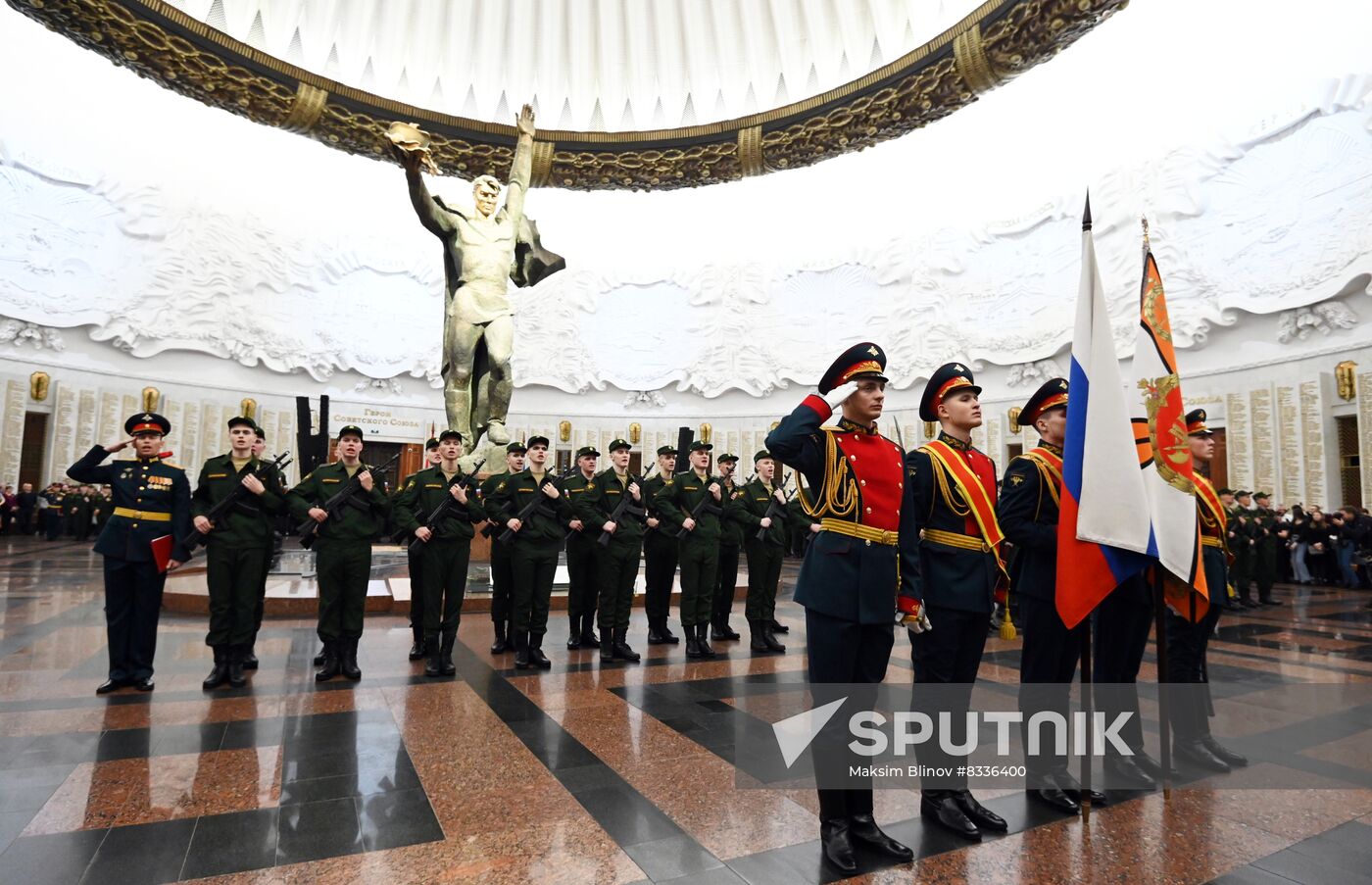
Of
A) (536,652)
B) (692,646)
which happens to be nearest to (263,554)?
(536,652)

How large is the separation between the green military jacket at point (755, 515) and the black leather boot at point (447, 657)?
7.59ft

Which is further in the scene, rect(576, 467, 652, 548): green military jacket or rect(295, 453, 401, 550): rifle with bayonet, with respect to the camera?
rect(576, 467, 652, 548): green military jacket

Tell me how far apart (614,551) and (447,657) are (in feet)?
4.20

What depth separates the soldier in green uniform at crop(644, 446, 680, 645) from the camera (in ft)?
17.9

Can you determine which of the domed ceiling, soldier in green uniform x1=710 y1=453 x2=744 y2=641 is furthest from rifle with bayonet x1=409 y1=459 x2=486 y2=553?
the domed ceiling

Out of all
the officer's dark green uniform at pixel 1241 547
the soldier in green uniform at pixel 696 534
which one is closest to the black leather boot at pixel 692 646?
the soldier in green uniform at pixel 696 534

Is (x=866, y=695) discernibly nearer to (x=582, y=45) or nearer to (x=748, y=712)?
(x=748, y=712)

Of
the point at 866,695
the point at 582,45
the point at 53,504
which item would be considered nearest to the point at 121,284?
the point at 53,504

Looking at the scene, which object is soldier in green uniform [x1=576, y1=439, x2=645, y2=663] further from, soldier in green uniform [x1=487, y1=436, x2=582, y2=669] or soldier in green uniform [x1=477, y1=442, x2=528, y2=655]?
soldier in green uniform [x1=477, y1=442, x2=528, y2=655]

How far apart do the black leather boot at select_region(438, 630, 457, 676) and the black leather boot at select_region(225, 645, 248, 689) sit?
101 cm

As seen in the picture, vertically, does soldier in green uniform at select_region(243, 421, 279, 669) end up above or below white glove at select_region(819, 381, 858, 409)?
below

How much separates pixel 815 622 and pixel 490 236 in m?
6.59

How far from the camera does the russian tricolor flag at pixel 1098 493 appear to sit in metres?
2.47

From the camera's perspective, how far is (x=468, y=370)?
7.53 m
